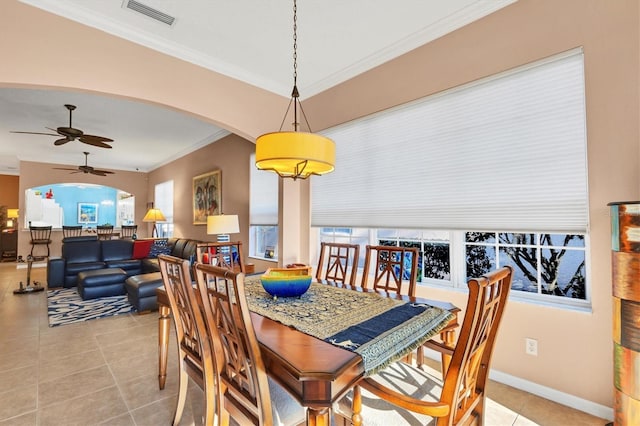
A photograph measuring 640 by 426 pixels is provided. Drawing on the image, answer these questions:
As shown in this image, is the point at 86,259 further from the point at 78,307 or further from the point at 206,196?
the point at 206,196

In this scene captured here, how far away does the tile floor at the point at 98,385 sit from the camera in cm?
196

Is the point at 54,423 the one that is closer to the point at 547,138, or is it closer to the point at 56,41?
the point at 56,41

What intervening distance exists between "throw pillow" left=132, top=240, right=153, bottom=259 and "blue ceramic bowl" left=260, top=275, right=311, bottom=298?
5.64 metres

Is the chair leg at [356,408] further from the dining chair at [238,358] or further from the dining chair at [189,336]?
the dining chair at [189,336]

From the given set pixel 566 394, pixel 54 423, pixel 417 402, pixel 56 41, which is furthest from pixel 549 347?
pixel 56 41

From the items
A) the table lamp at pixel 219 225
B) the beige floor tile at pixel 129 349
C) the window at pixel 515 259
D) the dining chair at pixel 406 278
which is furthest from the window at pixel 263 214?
the dining chair at pixel 406 278

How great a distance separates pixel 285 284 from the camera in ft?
6.13

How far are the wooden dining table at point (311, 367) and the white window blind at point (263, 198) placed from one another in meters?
3.23

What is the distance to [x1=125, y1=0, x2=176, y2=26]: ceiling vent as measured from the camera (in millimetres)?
2381

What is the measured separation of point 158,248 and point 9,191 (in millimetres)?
7926

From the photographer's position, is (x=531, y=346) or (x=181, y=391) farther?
(x=531, y=346)

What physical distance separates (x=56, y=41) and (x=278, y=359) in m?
3.07

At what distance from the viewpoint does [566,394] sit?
6.68 feet

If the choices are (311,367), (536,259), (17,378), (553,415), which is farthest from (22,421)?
(536,259)
